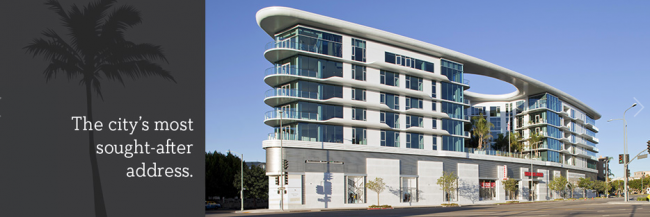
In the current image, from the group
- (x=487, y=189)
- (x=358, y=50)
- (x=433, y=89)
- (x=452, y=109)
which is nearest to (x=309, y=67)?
(x=358, y=50)

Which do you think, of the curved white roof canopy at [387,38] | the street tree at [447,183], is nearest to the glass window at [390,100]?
the curved white roof canopy at [387,38]

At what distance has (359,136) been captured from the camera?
6531 cm

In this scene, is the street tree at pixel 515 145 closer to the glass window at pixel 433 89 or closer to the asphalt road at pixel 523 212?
the glass window at pixel 433 89

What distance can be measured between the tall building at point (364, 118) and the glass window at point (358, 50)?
14 centimetres

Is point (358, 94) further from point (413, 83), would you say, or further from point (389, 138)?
point (413, 83)

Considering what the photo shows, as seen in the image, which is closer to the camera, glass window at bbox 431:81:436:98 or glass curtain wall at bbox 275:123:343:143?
glass curtain wall at bbox 275:123:343:143

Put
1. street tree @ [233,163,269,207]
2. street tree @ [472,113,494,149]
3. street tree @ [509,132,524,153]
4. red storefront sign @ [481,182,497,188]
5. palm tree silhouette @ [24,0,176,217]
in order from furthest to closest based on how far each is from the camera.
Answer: street tree @ [509,132,524,153] < street tree @ [472,113,494,149] < red storefront sign @ [481,182,497,188] < street tree @ [233,163,269,207] < palm tree silhouette @ [24,0,176,217]

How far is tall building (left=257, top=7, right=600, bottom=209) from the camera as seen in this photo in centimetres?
5941

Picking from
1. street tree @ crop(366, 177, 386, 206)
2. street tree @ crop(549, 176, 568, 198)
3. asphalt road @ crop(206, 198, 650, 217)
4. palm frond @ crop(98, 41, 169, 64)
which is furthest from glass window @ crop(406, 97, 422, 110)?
palm frond @ crop(98, 41, 169, 64)

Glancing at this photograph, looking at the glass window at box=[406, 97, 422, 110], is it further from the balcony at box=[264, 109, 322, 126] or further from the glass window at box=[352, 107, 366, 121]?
the balcony at box=[264, 109, 322, 126]

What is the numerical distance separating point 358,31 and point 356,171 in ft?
56.3

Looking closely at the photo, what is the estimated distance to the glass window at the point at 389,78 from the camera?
224ft

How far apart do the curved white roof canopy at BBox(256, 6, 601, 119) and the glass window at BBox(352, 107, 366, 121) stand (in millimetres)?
9344

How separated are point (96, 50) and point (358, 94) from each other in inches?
1775
